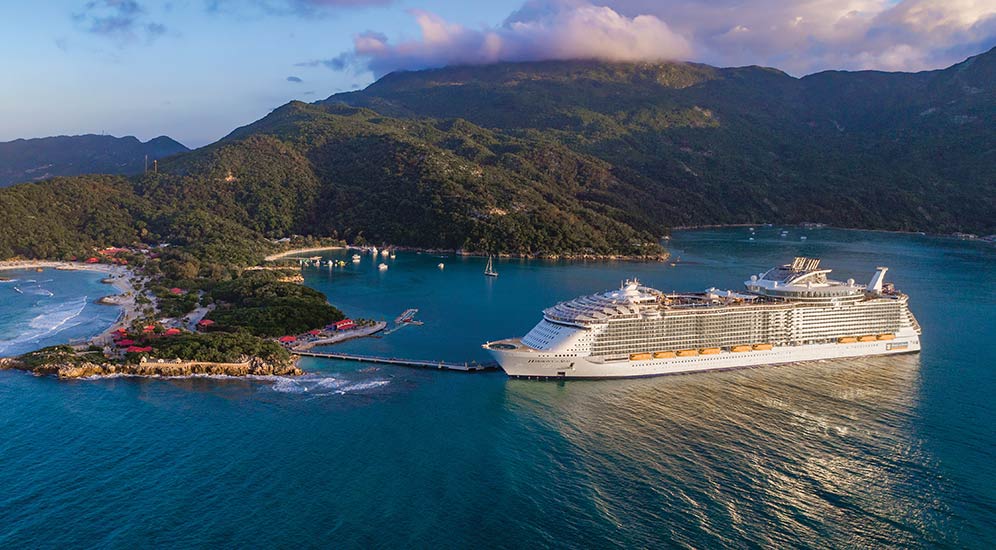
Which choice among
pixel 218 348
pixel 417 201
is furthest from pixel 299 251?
pixel 218 348

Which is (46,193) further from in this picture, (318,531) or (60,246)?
(318,531)

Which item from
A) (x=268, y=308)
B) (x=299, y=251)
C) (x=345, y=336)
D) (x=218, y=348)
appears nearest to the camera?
(x=218, y=348)

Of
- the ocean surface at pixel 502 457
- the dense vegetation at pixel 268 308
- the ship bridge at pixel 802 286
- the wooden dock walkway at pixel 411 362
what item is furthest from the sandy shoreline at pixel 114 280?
the ship bridge at pixel 802 286

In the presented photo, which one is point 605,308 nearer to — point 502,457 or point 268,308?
point 502,457

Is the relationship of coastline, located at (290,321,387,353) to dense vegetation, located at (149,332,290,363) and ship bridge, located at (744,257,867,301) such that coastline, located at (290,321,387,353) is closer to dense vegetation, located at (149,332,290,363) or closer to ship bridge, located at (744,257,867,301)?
dense vegetation, located at (149,332,290,363)

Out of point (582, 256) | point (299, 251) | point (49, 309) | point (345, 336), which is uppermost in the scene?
point (299, 251)

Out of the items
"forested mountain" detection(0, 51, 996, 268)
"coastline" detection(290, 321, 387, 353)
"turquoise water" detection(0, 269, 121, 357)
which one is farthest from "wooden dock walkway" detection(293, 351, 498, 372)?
"forested mountain" detection(0, 51, 996, 268)

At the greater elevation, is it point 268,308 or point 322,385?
point 268,308

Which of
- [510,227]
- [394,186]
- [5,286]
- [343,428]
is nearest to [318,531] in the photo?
[343,428]
